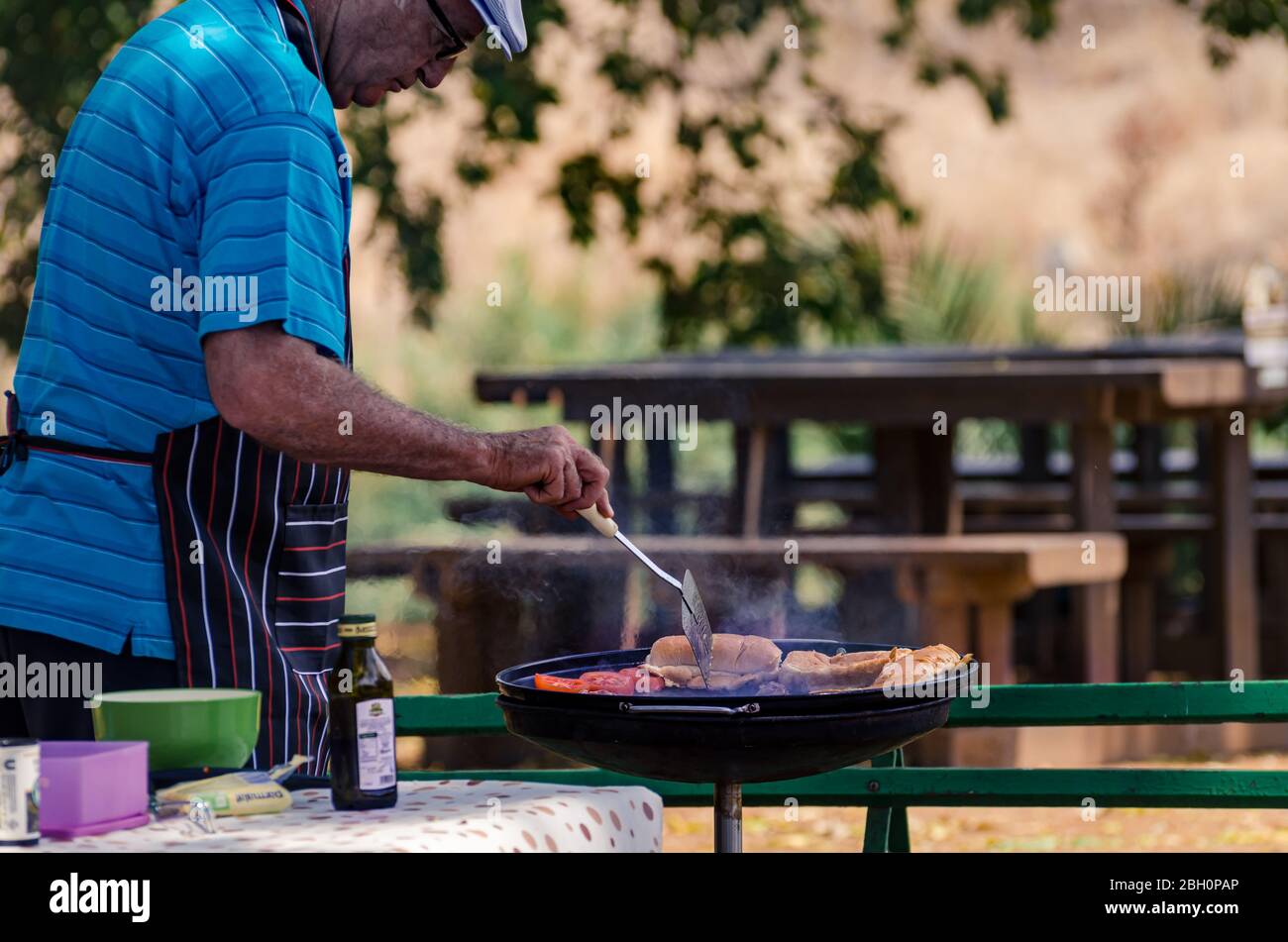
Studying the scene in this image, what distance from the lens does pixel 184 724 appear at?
7.02ft

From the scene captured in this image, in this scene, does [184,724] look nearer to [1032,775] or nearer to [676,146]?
[1032,775]

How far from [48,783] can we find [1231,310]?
11583mm

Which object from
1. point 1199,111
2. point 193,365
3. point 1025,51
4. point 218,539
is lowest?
point 218,539

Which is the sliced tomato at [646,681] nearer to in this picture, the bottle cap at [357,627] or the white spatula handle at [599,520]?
the white spatula handle at [599,520]

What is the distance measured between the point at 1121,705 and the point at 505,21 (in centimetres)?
182

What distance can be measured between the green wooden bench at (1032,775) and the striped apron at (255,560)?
0.73 meters

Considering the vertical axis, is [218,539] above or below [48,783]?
above

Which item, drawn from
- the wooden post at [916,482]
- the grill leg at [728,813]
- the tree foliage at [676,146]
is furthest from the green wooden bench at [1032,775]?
the tree foliage at [676,146]

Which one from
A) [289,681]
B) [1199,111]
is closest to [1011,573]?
[289,681]

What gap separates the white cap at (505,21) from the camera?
2.59 meters

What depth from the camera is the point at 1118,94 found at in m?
29.4

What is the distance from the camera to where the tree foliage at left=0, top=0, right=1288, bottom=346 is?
25.3 feet

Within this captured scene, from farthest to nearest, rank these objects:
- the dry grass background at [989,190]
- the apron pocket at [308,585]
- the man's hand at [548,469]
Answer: the dry grass background at [989,190] < the apron pocket at [308,585] < the man's hand at [548,469]

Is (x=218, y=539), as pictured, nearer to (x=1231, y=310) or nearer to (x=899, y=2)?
(x=899, y=2)
